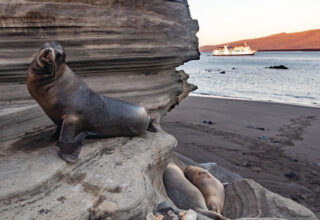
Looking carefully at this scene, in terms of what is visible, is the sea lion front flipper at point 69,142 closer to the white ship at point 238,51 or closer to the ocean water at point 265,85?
the ocean water at point 265,85

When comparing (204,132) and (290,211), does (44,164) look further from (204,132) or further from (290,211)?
(204,132)

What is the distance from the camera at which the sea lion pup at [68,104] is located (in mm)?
2564

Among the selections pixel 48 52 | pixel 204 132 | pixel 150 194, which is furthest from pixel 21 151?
pixel 204 132

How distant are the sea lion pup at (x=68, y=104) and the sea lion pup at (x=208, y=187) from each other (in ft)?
4.87

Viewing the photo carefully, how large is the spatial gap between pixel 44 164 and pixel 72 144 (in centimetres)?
31

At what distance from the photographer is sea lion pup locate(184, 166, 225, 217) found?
147 inches

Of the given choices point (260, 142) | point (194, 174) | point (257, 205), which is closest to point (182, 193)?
point (194, 174)

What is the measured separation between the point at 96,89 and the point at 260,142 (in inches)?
196

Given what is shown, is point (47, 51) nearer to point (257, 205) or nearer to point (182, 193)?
point (182, 193)

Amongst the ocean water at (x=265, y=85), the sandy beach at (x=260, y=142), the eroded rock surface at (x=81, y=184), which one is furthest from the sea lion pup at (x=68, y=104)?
the ocean water at (x=265, y=85)

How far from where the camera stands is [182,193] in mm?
3654

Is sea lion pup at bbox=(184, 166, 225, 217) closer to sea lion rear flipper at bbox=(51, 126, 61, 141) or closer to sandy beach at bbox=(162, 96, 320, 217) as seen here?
sandy beach at bbox=(162, 96, 320, 217)

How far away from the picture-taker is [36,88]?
2.69 metres

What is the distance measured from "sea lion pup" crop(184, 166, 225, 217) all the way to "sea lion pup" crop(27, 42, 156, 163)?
1.48 m
